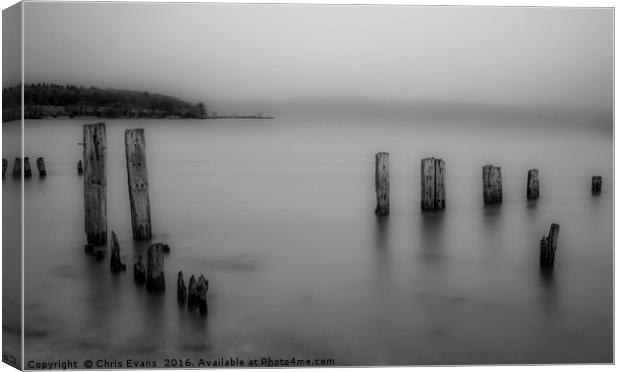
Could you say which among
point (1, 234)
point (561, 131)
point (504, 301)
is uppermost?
point (561, 131)

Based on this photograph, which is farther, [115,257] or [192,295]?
[115,257]

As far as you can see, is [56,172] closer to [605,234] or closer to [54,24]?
[54,24]

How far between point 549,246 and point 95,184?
12.6 ft

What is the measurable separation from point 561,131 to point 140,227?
12.2 ft

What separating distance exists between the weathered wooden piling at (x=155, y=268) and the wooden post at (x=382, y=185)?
2.22 metres

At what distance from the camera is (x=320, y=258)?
9961 millimetres

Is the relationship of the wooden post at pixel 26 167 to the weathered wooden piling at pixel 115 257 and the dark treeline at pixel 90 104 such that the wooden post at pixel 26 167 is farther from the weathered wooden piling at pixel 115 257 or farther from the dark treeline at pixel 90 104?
the weathered wooden piling at pixel 115 257

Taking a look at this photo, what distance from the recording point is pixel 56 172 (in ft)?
30.8

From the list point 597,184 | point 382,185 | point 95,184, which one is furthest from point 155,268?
point 597,184

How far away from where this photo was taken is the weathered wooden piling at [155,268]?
919cm

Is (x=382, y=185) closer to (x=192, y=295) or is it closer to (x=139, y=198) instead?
(x=139, y=198)

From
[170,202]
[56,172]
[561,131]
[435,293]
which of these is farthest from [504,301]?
[56,172]

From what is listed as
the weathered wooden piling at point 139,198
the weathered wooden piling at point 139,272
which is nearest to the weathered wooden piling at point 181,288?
the weathered wooden piling at point 139,272

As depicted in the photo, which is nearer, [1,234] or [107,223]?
[1,234]
